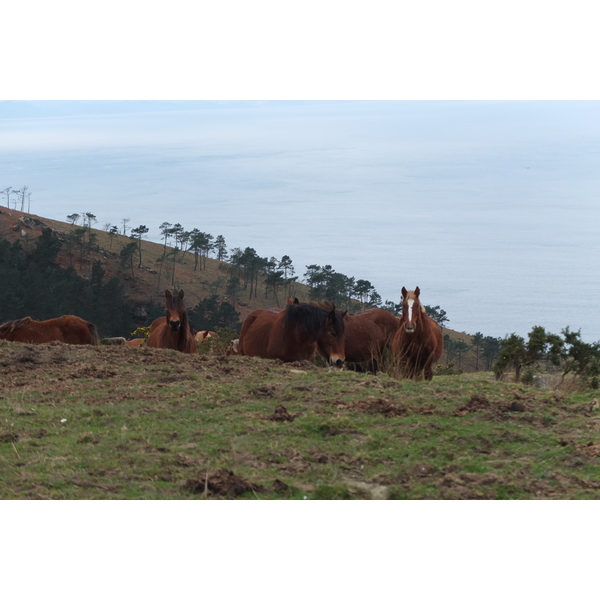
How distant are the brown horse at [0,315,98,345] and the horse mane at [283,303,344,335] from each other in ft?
15.1

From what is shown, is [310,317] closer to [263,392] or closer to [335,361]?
[335,361]

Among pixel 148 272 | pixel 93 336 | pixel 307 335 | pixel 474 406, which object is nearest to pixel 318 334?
pixel 307 335

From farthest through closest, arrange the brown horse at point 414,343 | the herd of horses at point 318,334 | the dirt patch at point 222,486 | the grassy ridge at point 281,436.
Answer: the herd of horses at point 318,334 < the brown horse at point 414,343 < the grassy ridge at point 281,436 < the dirt patch at point 222,486

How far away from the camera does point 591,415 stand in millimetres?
6758

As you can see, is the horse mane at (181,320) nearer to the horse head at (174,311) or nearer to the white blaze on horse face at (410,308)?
the horse head at (174,311)

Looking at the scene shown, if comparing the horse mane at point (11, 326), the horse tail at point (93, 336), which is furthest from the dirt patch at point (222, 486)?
the horse mane at point (11, 326)

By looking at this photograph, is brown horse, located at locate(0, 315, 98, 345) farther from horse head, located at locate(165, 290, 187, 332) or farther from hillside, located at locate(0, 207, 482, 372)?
hillside, located at locate(0, 207, 482, 372)

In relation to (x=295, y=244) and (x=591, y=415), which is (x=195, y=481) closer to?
(x=591, y=415)

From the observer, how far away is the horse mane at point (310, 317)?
11.2 m

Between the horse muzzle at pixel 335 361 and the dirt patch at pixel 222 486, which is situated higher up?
the horse muzzle at pixel 335 361

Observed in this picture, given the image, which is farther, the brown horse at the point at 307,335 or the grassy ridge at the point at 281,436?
the brown horse at the point at 307,335

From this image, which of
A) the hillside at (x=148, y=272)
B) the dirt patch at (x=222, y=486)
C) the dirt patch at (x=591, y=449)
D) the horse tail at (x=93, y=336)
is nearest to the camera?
the dirt patch at (x=222, y=486)

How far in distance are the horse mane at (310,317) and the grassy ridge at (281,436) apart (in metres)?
2.10

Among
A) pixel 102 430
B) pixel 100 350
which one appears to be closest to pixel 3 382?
pixel 100 350
